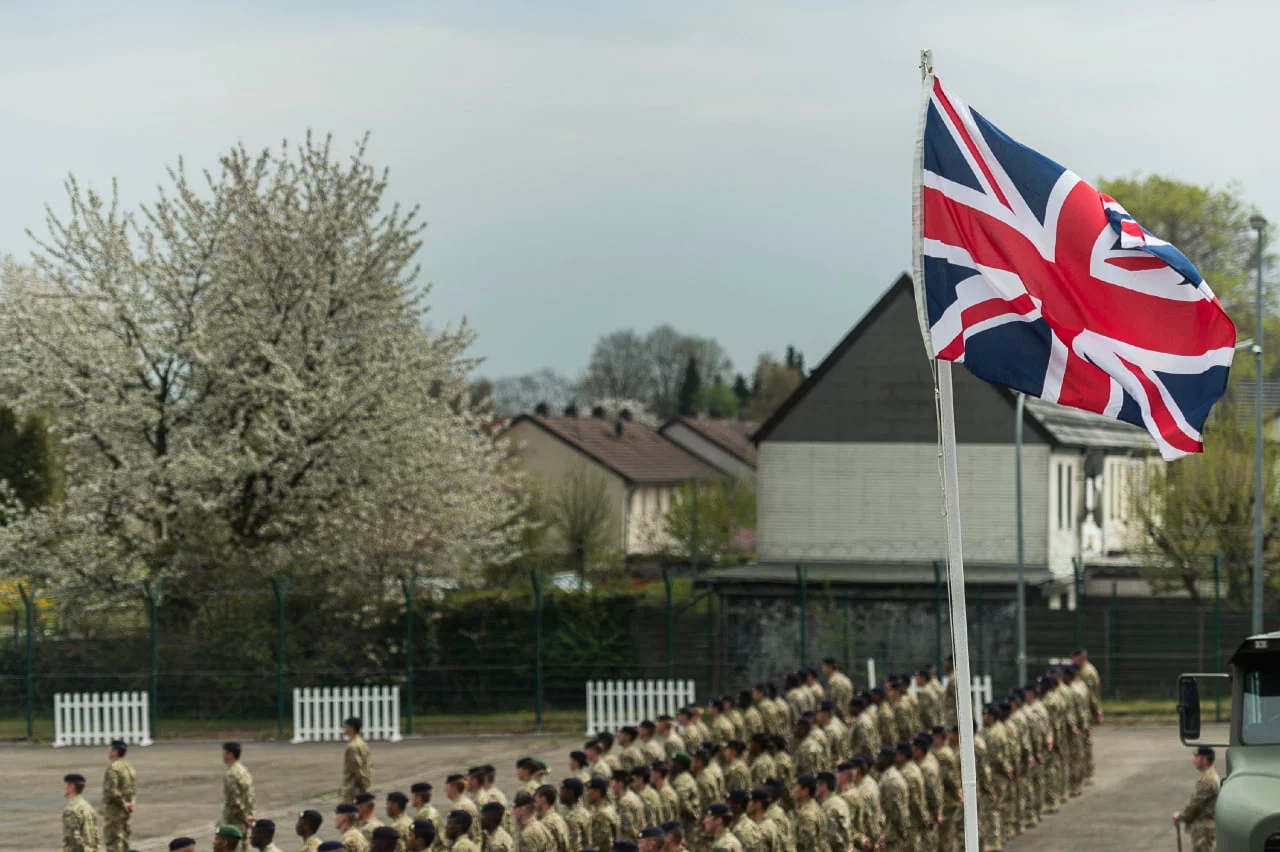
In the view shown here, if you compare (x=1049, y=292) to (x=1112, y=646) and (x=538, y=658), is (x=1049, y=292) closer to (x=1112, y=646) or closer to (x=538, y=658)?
(x=538, y=658)

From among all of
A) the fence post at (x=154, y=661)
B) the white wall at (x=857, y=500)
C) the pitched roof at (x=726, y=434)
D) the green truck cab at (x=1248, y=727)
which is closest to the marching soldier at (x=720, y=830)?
the green truck cab at (x=1248, y=727)

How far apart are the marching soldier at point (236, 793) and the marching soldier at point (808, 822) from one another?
574 centimetres

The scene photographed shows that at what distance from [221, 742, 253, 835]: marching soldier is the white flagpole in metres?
10.5

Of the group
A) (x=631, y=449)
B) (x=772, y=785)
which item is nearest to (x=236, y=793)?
(x=772, y=785)

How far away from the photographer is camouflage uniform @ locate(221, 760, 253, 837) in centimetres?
1744

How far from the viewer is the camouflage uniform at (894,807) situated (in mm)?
16531

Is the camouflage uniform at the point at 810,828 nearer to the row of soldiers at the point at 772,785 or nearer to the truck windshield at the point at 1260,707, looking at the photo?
the row of soldiers at the point at 772,785

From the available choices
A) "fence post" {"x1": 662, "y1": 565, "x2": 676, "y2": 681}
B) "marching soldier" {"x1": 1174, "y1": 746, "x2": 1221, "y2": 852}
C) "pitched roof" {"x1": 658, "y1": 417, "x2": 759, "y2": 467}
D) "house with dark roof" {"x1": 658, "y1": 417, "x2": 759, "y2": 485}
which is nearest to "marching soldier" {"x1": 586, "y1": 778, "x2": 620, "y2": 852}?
"marching soldier" {"x1": 1174, "y1": 746, "x2": 1221, "y2": 852}

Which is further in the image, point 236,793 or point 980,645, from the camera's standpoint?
point 980,645

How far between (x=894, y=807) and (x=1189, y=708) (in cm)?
597

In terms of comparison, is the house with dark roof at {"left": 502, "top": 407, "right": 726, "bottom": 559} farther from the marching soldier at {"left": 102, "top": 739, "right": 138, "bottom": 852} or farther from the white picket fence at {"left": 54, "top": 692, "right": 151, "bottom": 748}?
the marching soldier at {"left": 102, "top": 739, "right": 138, "bottom": 852}

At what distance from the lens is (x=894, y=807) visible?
54.2 feet

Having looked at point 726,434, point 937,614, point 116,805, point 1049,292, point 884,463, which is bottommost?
point 116,805

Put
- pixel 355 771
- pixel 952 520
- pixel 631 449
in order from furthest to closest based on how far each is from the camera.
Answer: pixel 631 449 < pixel 355 771 < pixel 952 520
